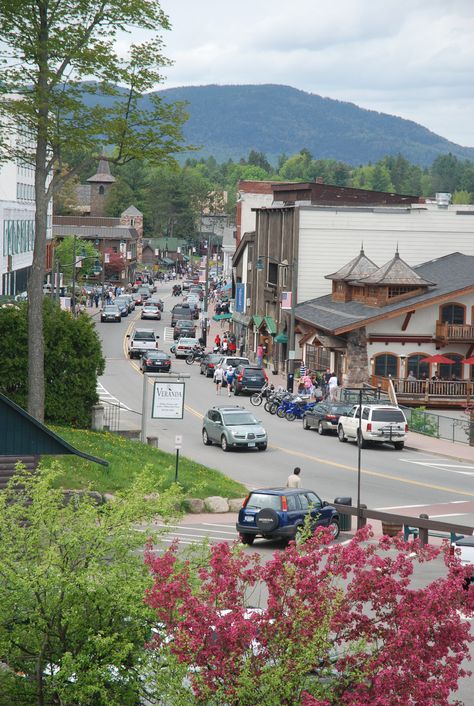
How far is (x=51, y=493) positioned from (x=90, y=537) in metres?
1.38

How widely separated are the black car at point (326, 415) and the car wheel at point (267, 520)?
2266 centimetres

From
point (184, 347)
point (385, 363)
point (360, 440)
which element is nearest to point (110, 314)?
point (184, 347)

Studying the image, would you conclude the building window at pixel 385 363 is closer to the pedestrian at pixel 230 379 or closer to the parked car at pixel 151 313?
the pedestrian at pixel 230 379

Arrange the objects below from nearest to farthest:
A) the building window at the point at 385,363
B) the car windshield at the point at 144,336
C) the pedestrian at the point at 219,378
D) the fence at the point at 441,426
→ the fence at the point at 441,426 < the building window at the point at 385,363 < the pedestrian at the point at 219,378 < the car windshield at the point at 144,336

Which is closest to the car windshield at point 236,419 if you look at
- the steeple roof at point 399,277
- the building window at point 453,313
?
the building window at point 453,313

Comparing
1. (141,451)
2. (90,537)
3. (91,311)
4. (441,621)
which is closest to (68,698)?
(90,537)

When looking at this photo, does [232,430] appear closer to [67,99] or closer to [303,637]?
[67,99]

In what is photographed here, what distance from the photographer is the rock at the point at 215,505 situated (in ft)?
110

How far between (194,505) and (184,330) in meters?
62.9

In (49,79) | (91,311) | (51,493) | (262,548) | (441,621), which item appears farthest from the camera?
(91,311)

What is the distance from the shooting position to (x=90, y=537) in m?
14.3

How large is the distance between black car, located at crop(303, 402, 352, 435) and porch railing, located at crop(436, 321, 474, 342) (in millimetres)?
11788

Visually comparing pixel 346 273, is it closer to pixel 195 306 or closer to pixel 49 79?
pixel 49 79

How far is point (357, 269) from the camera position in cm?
7125
